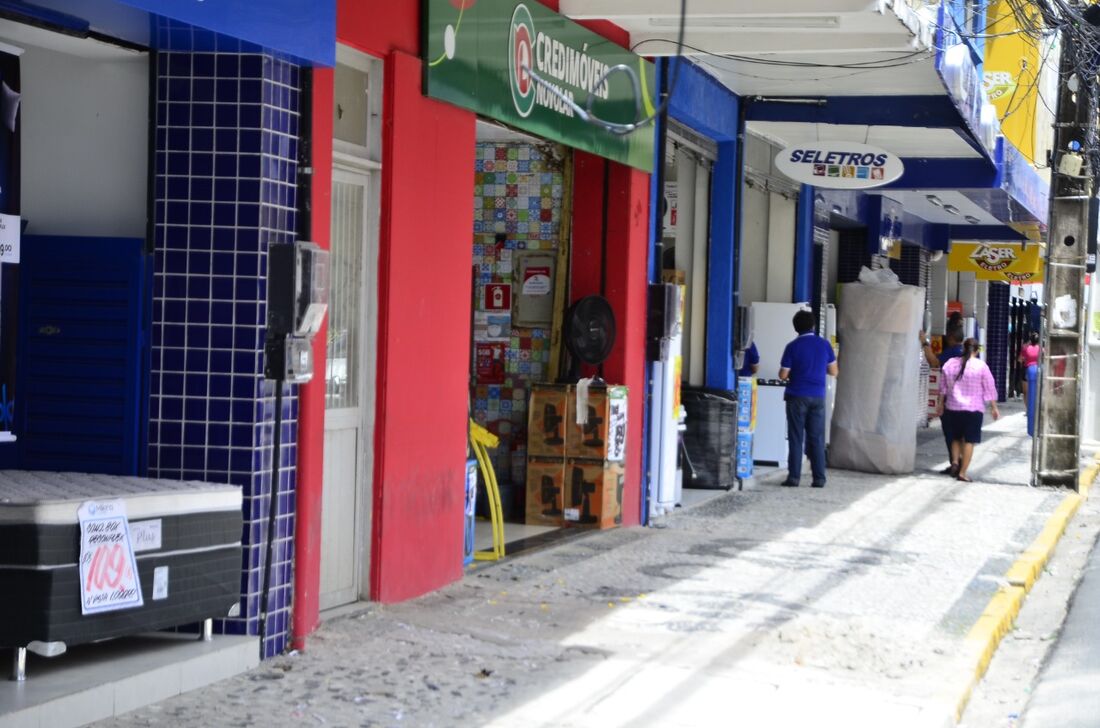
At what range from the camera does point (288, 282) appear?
682cm

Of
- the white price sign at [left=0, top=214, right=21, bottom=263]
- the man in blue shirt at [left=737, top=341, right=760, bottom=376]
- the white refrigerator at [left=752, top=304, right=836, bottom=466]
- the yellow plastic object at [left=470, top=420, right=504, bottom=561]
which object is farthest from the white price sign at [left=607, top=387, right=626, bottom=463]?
the white price sign at [left=0, top=214, right=21, bottom=263]

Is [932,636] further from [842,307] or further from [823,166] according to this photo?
[842,307]

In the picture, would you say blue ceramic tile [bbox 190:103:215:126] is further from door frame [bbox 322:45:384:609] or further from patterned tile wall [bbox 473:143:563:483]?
patterned tile wall [bbox 473:143:563:483]

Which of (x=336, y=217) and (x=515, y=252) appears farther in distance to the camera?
(x=515, y=252)

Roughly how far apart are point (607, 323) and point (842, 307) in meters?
6.65

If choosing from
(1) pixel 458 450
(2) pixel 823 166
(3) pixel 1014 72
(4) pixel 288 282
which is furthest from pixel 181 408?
(3) pixel 1014 72

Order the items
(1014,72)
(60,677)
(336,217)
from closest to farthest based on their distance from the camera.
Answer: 1. (60,677)
2. (336,217)
3. (1014,72)

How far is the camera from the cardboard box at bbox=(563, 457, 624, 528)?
11.8 meters

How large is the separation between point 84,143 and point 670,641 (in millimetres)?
3929

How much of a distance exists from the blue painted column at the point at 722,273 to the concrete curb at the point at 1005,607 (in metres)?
3.53

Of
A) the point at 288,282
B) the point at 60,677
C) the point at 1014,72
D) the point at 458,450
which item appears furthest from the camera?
the point at 1014,72

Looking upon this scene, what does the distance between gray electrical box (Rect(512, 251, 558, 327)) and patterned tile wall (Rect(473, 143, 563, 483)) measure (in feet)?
0.20

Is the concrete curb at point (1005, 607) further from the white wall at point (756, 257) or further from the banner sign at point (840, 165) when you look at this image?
the white wall at point (756, 257)

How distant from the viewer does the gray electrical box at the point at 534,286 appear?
486 inches
